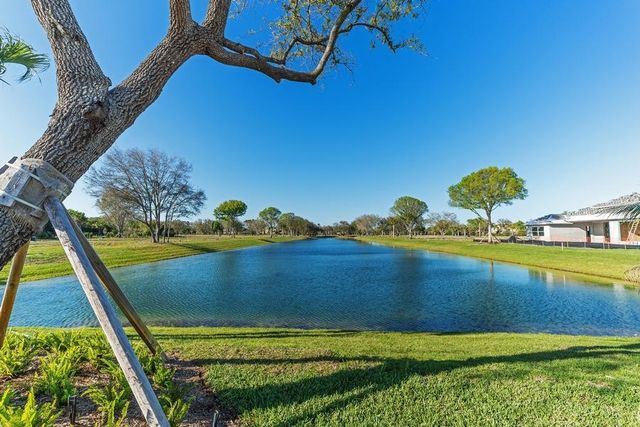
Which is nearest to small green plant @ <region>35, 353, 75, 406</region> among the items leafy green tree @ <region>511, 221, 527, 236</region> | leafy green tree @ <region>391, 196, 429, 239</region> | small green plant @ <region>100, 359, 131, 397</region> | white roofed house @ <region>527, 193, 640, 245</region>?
small green plant @ <region>100, 359, 131, 397</region>

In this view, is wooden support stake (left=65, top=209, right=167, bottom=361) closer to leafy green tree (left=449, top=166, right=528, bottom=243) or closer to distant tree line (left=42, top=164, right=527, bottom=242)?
distant tree line (left=42, top=164, right=527, bottom=242)

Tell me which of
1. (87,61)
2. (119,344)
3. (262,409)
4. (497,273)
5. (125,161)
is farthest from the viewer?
(125,161)

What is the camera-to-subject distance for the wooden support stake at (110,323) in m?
1.61

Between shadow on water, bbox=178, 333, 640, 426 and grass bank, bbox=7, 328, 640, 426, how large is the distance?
0.4 inches

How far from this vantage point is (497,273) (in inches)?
661


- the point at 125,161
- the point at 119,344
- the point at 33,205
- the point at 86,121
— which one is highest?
the point at 125,161

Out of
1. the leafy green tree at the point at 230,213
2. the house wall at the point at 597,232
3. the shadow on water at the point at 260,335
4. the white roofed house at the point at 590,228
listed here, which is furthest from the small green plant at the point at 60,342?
the leafy green tree at the point at 230,213

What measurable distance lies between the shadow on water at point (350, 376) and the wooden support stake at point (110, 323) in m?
1.19

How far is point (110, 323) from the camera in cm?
172

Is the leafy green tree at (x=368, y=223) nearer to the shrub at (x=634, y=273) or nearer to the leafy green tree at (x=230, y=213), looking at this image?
the leafy green tree at (x=230, y=213)

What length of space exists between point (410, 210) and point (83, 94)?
69102mm

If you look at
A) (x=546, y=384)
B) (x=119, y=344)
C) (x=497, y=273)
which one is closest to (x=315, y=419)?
(x=119, y=344)

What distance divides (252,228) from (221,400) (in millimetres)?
87132

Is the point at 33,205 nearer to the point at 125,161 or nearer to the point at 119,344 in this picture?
the point at 119,344
